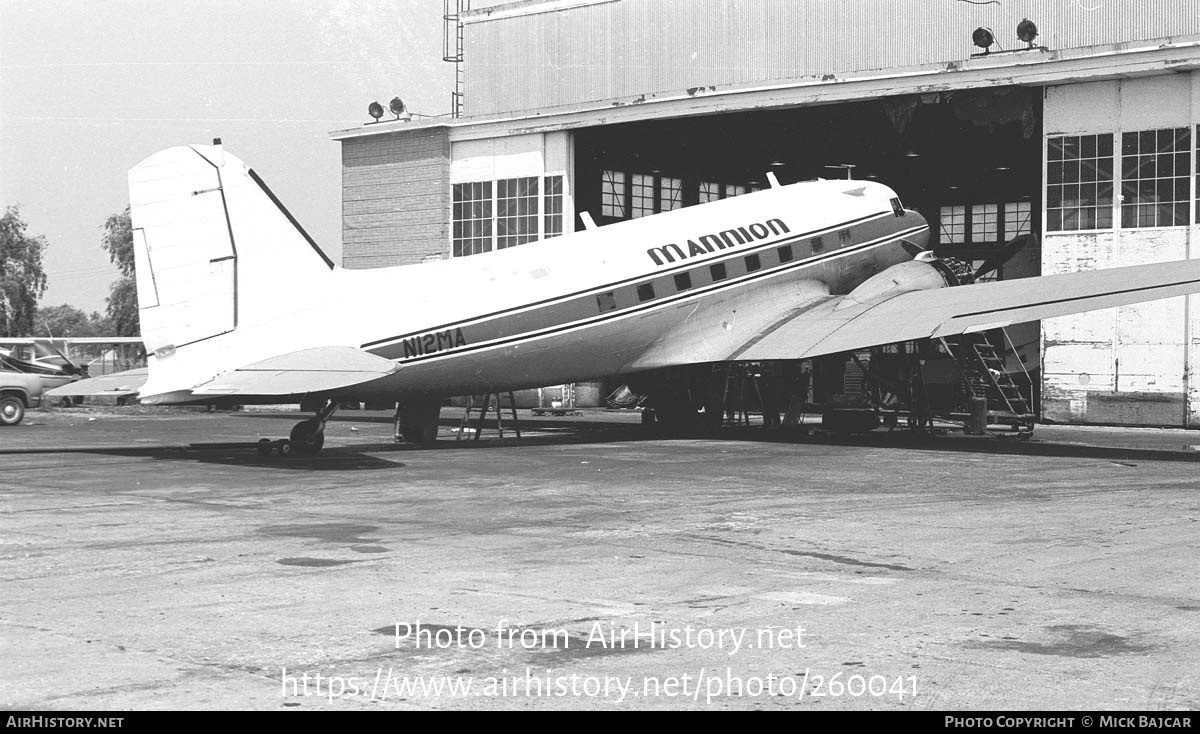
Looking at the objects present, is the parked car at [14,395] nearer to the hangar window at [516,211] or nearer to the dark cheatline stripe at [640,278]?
the hangar window at [516,211]

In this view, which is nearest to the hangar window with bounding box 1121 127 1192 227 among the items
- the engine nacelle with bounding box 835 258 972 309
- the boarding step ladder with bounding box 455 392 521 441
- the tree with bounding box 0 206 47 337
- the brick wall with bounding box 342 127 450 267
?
the engine nacelle with bounding box 835 258 972 309

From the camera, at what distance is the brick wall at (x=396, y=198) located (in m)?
48.5

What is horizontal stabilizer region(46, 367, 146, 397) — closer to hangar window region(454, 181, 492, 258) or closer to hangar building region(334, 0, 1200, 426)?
hangar building region(334, 0, 1200, 426)

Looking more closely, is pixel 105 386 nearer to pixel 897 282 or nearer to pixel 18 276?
pixel 897 282

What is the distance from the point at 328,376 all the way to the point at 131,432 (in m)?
14.3

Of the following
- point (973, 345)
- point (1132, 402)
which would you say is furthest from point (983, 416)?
point (1132, 402)

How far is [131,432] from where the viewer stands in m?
32.7

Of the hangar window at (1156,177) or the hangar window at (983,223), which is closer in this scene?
the hangar window at (1156,177)

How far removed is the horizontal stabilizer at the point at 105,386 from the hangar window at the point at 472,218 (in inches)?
948

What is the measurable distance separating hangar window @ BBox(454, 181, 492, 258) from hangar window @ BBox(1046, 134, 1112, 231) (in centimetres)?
1919

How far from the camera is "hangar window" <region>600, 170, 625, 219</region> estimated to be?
5178 cm

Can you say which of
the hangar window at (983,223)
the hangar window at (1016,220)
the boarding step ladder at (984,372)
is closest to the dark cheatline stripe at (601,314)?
the boarding step ladder at (984,372)

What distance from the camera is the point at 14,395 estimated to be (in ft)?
121

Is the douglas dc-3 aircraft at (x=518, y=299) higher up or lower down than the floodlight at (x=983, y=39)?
lower down
